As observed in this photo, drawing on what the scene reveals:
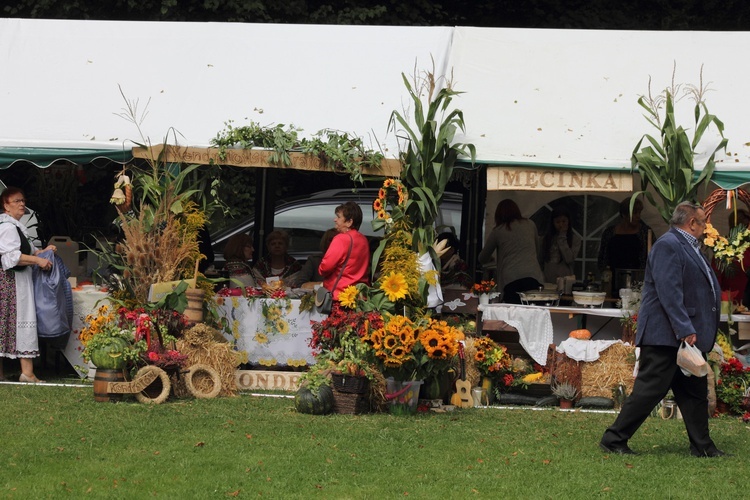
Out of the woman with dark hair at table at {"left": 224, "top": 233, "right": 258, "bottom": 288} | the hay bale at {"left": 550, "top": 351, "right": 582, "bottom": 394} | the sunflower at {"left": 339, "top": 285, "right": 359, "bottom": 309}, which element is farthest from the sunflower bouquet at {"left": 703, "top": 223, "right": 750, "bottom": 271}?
the woman with dark hair at table at {"left": 224, "top": 233, "right": 258, "bottom": 288}

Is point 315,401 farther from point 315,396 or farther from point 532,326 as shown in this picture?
point 532,326

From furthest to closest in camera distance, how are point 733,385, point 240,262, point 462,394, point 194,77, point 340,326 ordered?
→ point 240,262, point 194,77, point 462,394, point 733,385, point 340,326

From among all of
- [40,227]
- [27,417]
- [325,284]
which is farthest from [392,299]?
[40,227]

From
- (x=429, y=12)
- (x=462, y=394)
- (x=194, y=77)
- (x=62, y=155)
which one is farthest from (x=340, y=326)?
(x=429, y=12)

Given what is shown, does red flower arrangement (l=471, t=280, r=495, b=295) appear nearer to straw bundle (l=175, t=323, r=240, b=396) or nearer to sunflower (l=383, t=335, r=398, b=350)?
sunflower (l=383, t=335, r=398, b=350)

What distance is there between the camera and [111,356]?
1020 cm

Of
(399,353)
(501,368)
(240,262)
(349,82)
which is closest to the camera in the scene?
(399,353)

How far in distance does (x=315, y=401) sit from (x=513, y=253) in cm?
364

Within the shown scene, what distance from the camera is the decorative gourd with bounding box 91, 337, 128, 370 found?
33.5 ft

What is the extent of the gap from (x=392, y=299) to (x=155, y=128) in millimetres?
3024

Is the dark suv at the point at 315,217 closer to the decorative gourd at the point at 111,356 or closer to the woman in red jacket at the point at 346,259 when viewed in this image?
the woman in red jacket at the point at 346,259

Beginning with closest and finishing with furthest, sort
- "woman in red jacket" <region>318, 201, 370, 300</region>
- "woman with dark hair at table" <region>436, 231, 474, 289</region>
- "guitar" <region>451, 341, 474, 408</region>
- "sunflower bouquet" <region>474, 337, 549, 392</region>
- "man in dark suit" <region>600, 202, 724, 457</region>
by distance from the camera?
"man in dark suit" <region>600, 202, 724, 457</region>, "woman in red jacket" <region>318, 201, 370, 300</region>, "guitar" <region>451, 341, 474, 408</region>, "sunflower bouquet" <region>474, 337, 549, 392</region>, "woman with dark hair at table" <region>436, 231, 474, 289</region>

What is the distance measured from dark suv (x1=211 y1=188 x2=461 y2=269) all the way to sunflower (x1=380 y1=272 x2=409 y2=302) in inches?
169

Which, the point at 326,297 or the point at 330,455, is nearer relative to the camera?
the point at 330,455
